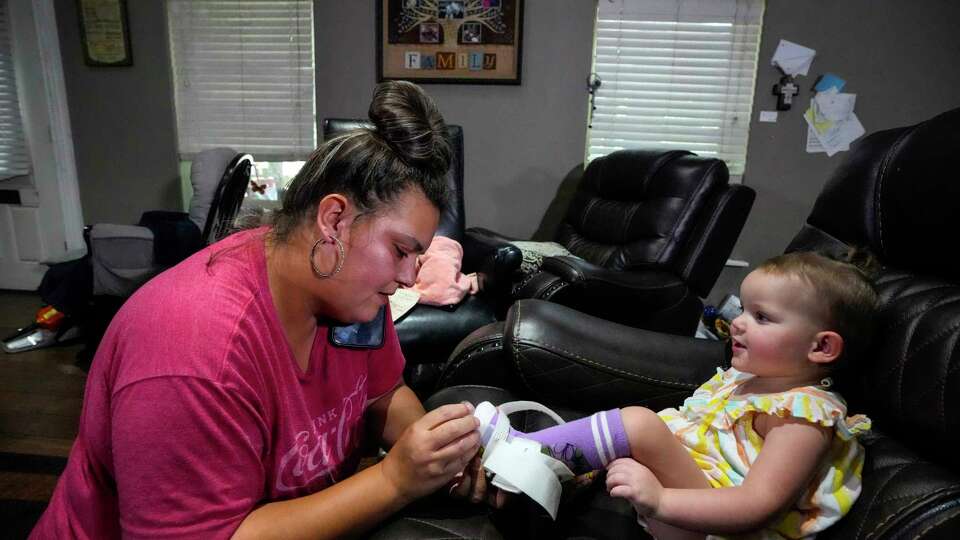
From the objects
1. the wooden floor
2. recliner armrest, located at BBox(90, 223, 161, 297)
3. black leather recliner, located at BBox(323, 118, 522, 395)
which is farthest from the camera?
recliner armrest, located at BBox(90, 223, 161, 297)

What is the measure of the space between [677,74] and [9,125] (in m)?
4.05

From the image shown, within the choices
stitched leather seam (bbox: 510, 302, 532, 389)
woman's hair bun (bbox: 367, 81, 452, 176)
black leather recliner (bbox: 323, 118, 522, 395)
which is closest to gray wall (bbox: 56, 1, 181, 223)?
black leather recliner (bbox: 323, 118, 522, 395)

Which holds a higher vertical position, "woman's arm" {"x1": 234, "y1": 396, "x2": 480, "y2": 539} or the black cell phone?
the black cell phone

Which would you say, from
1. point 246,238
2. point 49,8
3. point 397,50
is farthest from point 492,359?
point 49,8

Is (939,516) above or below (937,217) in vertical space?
below

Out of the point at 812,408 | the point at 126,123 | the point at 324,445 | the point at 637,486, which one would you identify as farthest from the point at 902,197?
the point at 126,123

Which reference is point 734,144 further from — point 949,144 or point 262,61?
point 262,61

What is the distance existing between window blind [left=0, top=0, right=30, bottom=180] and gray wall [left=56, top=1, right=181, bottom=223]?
1.03ft

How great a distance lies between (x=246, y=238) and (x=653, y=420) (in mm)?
733

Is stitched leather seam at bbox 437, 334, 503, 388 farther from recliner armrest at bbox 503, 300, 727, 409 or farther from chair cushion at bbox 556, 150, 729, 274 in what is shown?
chair cushion at bbox 556, 150, 729, 274

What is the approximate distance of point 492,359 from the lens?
1.22 meters

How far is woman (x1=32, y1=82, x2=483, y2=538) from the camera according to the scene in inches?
23.8

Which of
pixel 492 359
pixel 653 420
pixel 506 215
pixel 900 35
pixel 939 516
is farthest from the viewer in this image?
pixel 506 215

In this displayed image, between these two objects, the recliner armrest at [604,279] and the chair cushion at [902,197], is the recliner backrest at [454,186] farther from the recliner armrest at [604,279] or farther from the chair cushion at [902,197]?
the chair cushion at [902,197]
